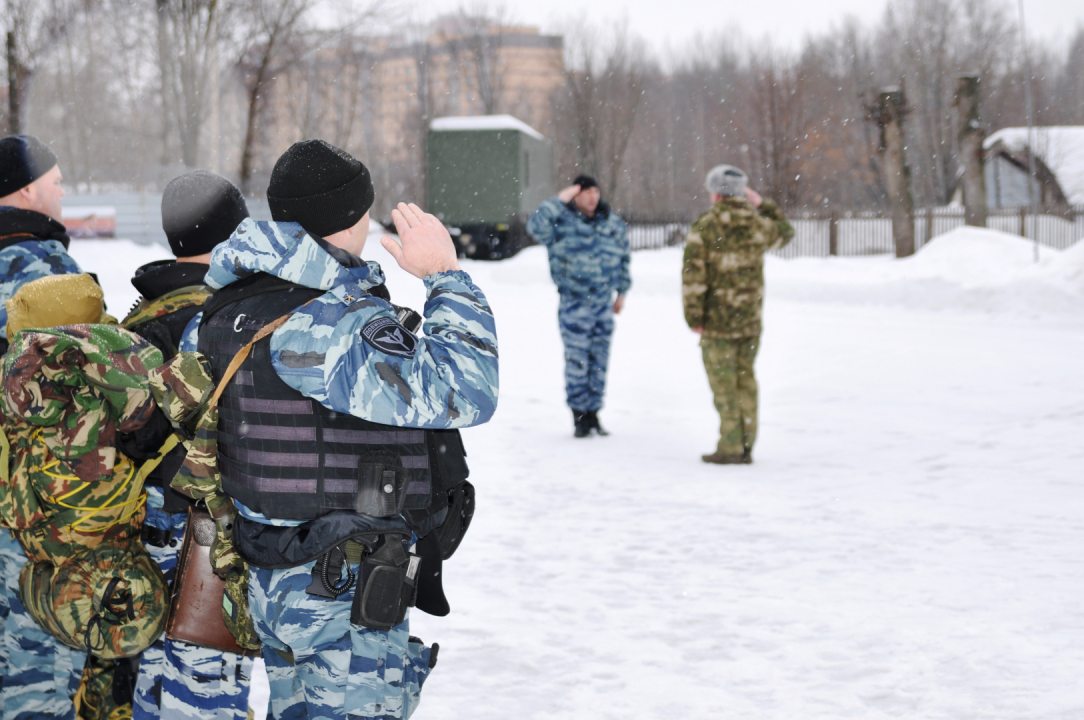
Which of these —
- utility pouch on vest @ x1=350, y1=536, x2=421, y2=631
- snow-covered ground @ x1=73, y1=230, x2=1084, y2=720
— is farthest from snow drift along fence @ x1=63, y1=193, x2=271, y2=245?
utility pouch on vest @ x1=350, y1=536, x2=421, y2=631

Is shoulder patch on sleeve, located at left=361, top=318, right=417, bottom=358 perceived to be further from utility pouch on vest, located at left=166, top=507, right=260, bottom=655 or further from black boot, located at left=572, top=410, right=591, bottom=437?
black boot, located at left=572, top=410, right=591, bottom=437

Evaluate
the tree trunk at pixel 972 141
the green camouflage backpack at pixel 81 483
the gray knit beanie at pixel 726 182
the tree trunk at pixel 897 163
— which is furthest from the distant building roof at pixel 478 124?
Result: the green camouflage backpack at pixel 81 483

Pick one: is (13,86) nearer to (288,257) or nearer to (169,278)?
(169,278)

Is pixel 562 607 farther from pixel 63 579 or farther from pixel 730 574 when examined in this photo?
pixel 63 579

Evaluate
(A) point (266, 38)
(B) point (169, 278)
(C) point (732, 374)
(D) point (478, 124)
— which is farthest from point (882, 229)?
(B) point (169, 278)

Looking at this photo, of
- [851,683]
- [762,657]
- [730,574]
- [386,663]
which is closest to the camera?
[386,663]

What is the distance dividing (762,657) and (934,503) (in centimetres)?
249

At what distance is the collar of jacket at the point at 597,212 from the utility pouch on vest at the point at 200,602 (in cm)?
566

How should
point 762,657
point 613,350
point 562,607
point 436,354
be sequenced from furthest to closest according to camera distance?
point 613,350 < point 562,607 < point 762,657 < point 436,354

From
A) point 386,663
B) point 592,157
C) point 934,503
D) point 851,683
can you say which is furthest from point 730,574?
point 592,157

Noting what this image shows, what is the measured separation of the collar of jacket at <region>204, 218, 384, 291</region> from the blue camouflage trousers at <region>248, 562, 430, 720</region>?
603 mm

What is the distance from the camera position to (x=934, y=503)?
5.60 m

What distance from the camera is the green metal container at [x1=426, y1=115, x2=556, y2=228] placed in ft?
89.6

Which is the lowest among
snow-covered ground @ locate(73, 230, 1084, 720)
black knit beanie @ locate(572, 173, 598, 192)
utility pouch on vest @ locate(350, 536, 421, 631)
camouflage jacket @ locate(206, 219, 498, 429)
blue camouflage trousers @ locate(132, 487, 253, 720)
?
snow-covered ground @ locate(73, 230, 1084, 720)
